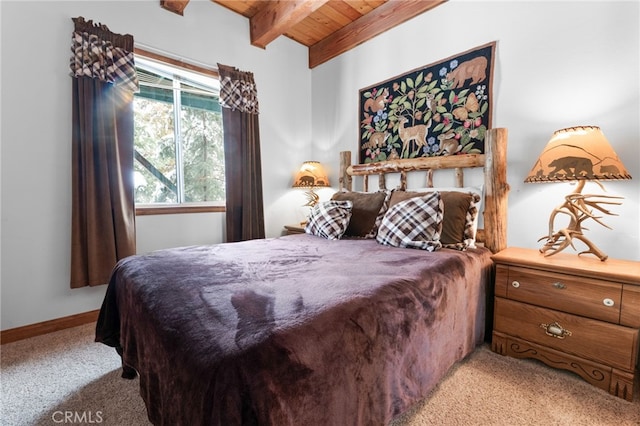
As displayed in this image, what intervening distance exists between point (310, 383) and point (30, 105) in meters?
2.59

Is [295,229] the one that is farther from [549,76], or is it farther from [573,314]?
[549,76]

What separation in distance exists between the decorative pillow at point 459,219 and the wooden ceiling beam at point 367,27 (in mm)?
1633

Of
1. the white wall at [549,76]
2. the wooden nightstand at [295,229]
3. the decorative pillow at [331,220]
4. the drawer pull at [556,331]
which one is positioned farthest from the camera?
the wooden nightstand at [295,229]

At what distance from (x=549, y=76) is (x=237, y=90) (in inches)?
101

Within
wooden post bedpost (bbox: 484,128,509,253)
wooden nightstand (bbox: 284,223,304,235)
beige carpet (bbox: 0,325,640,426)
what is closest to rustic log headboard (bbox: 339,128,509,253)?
wooden post bedpost (bbox: 484,128,509,253)

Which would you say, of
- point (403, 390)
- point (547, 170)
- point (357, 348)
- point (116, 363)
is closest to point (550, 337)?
point (547, 170)

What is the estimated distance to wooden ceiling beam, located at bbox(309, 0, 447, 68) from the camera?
2465 millimetres

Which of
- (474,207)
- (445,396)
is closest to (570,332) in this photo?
(445,396)

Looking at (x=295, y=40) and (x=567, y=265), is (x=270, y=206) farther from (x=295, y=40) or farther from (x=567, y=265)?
(x=567, y=265)

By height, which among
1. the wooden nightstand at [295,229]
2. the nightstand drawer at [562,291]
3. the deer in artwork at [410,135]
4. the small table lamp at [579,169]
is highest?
the deer in artwork at [410,135]

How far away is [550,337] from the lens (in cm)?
153

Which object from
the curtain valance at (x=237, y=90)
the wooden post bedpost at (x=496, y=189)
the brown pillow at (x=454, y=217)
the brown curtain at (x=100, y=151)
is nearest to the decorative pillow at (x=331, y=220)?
the brown pillow at (x=454, y=217)

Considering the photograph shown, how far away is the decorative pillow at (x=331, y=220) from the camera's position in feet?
7.48

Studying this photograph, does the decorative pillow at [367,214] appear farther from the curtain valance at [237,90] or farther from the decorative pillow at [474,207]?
the curtain valance at [237,90]
